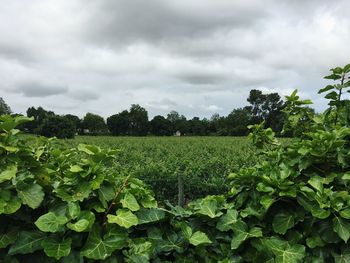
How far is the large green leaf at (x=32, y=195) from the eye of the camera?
6.42 ft

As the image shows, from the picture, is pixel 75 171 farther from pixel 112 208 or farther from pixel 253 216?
pixel 253 216

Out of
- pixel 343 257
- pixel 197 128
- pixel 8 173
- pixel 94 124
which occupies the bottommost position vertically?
pixel 343 257

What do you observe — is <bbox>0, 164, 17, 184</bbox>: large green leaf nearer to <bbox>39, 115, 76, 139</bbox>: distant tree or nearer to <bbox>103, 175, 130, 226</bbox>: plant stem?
<bbox>103, 175, 130, 226</bbox>: plant stem

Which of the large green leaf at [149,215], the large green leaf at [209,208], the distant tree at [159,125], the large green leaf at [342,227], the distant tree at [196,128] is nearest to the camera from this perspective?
the large green leaf at [342,227]

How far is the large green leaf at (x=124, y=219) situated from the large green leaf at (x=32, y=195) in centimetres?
37

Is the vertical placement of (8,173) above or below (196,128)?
below

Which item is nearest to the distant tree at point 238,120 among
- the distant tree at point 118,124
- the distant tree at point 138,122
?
the distant tree at point 138,122

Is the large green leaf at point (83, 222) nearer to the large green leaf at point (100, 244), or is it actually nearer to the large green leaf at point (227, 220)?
the large green leaf at point (100, 244)

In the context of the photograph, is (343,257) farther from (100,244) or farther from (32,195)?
(32,195)

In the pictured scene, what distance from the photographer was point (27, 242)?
6.49 ft

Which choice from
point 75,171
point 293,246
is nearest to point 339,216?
point 293,246

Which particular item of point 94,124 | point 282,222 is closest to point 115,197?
point 282,222

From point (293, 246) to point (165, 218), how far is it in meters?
0.76

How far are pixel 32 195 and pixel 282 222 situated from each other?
1.42 m
